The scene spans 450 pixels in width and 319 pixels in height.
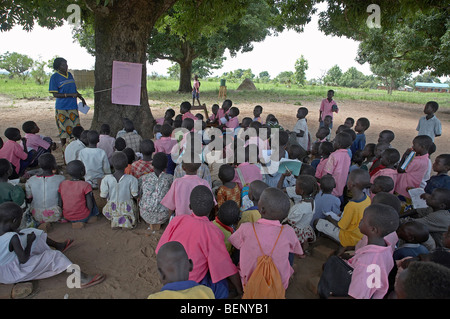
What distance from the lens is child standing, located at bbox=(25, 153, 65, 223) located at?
323cm

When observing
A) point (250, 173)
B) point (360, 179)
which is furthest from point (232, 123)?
point (360, 179)

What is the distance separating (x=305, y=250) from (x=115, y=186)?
2283mm

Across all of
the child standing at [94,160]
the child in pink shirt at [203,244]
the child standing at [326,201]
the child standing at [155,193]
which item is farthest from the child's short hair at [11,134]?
the child standing at [326,201]

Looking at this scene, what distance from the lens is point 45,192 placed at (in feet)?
10.7

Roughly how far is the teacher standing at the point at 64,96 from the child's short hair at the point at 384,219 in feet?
17.2

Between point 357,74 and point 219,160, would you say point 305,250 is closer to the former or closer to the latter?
point 219,160

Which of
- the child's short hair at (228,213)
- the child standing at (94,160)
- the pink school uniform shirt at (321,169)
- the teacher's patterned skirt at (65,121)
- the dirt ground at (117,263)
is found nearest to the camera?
the dirt ground at (117,263)

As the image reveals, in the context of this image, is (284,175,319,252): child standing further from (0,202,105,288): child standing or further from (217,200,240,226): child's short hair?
(0,202,105,288): child standing

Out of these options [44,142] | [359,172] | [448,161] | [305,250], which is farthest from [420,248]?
[44,142]

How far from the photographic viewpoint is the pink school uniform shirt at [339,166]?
3.88 m

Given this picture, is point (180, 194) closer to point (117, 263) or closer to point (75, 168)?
point (117, 263)

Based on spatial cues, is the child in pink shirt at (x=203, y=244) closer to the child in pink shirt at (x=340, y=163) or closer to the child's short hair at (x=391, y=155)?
the child in pink shirt at (x=340, y=163)

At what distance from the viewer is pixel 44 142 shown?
4.88 m

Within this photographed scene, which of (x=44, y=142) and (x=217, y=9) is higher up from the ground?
(x=217, y=9)
